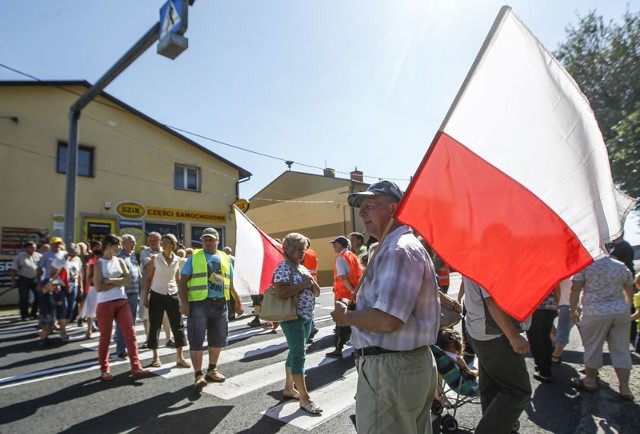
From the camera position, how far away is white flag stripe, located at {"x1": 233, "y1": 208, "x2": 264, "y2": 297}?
212 inches

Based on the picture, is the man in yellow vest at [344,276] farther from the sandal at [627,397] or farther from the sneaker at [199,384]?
the sandal at [627,397]

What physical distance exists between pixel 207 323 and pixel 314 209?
89.5 ft

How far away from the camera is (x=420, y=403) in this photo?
6.95 ft

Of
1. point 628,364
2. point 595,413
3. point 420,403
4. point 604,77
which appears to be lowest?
point 595,413

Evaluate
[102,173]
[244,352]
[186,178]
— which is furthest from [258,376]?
[186,178]

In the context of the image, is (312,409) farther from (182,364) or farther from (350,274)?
(182,364)

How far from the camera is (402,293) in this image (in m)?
2.01

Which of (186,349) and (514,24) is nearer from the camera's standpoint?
(514,24)

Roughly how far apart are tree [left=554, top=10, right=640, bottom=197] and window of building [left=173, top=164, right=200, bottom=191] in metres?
18.5

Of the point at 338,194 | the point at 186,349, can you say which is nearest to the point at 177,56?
the point at 186,349

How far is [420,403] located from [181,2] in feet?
24.0

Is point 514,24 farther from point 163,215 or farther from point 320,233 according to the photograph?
point 320,233

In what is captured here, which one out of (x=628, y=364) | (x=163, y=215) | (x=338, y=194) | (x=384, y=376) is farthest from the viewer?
(x=338, y=194)

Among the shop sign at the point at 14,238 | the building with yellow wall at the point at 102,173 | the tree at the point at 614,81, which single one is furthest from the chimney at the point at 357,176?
the shop sign at the point at 14,238
